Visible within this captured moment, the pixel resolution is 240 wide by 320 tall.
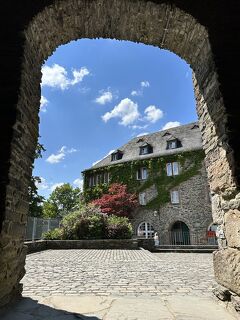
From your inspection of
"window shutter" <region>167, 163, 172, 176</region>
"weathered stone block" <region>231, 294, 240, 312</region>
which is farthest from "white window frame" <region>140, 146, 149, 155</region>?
"weathered stone block" <region>231, 294, 240, 312</region>

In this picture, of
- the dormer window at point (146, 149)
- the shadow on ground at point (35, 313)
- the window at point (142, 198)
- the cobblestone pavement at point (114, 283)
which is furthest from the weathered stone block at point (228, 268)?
the dormer window at point (146, 149)

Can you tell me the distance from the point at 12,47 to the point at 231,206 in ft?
12.2

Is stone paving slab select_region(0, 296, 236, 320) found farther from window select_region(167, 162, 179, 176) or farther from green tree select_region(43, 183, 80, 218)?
green tree select_region(43, 183, 80, 218)

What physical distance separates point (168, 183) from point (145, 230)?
4.64m

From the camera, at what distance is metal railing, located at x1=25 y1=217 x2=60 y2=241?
13.5 m

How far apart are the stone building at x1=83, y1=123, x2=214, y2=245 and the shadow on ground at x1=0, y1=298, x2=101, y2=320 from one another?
65.4 feet

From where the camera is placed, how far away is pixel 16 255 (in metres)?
3.72

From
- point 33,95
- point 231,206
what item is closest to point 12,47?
point 33,95

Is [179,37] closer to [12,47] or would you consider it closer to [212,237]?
[12,47]

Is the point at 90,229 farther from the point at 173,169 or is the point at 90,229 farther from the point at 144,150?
the point at 144,150

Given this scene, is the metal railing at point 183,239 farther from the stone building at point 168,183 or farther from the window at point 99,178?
the window at point 99,178

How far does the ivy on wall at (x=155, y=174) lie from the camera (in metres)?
23.4

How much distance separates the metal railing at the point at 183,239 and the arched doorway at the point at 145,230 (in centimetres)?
113

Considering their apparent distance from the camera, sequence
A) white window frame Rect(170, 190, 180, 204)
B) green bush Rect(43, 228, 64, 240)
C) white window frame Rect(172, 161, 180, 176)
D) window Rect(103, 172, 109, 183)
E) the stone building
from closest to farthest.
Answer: green bush Rect(43, 228, 64, 240) < the stone building < white window frame Rect(170, 190, 180, 204) < white window frame Rect(172, 161, 180, 176) < window Rect(103, 172, 109, 183)
